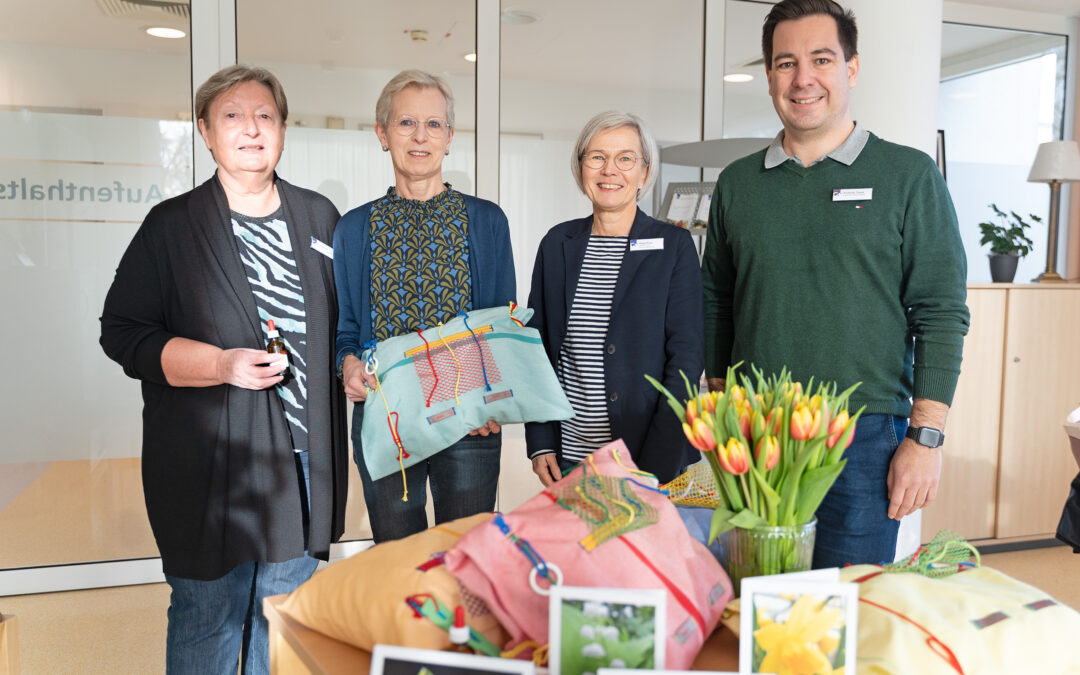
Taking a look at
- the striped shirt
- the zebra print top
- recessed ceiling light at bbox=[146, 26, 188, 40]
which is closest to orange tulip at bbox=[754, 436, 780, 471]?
the striped shirt

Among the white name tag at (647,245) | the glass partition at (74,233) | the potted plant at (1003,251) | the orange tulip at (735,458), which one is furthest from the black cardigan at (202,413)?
the potted plant at (1003,251)

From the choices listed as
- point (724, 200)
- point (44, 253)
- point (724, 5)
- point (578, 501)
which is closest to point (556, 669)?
point (578, 501)

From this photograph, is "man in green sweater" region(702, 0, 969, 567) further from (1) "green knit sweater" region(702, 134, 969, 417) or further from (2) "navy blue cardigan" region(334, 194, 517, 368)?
(2) "navy blue cardigan" region(334, 194, 517, 368)

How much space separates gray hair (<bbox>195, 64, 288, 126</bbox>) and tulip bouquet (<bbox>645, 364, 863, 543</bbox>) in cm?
124

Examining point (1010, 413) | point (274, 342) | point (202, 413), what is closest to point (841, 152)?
point (274, 342)

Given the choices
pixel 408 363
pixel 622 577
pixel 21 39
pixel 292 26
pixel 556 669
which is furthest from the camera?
pixel 292 26

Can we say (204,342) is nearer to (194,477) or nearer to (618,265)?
(194,477)

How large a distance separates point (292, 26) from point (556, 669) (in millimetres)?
3442

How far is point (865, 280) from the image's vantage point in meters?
1.80

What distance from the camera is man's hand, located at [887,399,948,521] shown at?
1.71 meters

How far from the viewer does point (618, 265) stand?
198 centimetres

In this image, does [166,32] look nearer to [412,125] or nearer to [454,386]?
[412,125]

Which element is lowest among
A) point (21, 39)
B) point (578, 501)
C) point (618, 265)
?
point (578, 501)

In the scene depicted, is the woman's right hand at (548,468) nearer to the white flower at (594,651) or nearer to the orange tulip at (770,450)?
the orange tulip at (770,450)
